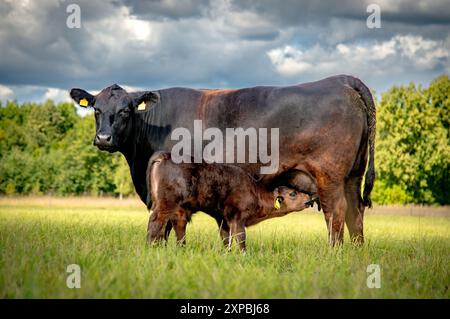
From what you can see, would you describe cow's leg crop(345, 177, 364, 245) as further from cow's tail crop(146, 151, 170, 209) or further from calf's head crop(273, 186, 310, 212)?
cow's tail crop(146, 151, 170, 209)

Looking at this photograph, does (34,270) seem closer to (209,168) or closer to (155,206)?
(155,206)

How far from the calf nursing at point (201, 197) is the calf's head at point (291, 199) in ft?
1.08

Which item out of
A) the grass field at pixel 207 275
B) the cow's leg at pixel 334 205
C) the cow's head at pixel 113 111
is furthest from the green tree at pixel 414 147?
the grass field at pixel 207 275

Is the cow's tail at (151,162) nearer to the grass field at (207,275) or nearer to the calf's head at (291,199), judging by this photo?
the grass field at (207,275)

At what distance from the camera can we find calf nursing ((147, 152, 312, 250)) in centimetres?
820

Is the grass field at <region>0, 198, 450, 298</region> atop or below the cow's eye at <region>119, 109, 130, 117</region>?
below

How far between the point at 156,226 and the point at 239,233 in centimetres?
137

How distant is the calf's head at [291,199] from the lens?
9258mm

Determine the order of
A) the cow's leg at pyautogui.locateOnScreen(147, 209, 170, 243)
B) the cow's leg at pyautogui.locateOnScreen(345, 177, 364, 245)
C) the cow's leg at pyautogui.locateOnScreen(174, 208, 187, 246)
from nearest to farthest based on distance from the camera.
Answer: the cow's leg at pyautogui.locateOnScreen(147, 209, 170, 243) < the cow's leg at pyautogui.locateOnScreen(174, 208, 187, 246) < the cow's leg at pyautogui.locateOnScreen(345, 177, 364, 245)

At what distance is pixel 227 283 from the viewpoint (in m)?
5.27

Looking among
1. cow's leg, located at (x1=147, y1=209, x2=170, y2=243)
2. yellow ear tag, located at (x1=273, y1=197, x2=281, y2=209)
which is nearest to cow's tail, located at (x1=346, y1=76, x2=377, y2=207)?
yellow ear tag, located at (x1=273, y1=197, x2=281, y2=209)

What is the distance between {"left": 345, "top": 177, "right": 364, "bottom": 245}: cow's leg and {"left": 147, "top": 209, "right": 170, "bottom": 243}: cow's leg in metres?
3.52
